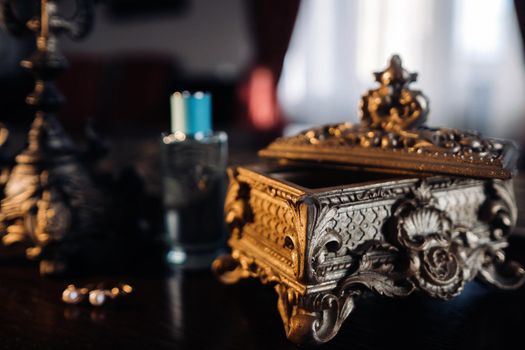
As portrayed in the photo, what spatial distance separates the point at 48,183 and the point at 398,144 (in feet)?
1.61

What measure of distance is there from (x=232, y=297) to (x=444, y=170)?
0.31m

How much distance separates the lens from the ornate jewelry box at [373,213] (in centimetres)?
57

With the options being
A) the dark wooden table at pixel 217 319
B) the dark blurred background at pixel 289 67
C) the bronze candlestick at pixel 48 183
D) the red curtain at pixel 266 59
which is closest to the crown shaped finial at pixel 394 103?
the dark wooden table at pixel 217 319

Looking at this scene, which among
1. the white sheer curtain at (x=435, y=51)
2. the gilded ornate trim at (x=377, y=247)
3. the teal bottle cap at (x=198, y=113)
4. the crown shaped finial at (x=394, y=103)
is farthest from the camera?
the white sheer curtain at (x=435, y=51)

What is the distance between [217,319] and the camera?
24.9 inches

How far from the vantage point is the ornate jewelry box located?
1.86 feet

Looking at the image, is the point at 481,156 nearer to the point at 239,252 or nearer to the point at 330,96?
Answer: the point at 239,252

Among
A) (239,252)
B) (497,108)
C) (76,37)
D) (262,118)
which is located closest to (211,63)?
(262,118)

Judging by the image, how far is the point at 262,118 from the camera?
3258 mm

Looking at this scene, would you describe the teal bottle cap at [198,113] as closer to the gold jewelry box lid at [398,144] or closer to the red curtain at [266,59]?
the gold jewelry box lid at [398,144]

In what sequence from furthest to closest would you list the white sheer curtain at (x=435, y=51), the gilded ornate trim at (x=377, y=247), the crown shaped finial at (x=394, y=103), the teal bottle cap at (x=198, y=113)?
the white sheer curtain at (x=435, y=51)
the teal bottle cap at (x=198, y=113)
the crown shaped finial at (x=394, y=103)
the gilded ornate trim at (x=377, y=247)

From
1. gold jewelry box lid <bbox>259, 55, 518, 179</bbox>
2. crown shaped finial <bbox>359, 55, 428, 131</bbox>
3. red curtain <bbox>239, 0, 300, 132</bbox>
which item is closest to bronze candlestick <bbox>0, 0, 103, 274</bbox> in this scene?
gold jewelry box lid <bbox>259, 55, 518, 179</bbox>

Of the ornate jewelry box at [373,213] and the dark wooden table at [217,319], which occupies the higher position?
the ornate jewelry box at [373,213]

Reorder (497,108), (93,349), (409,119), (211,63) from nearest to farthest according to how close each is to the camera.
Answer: (93,349), (409,119), (497,108), (211,63)
